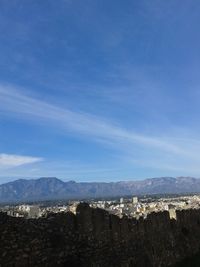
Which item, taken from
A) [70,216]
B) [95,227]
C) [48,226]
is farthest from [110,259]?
[48,226]

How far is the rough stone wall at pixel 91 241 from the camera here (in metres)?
14.9

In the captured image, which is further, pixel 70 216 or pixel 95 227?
pixel 95 227

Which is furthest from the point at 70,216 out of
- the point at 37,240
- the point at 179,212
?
the point at 179,212

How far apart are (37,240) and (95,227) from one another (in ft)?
13.1

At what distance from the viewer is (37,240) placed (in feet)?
51.5

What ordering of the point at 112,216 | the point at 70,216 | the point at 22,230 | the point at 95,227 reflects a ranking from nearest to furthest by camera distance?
the point at 22,230, the point at 70,216, the point at 95,227, the point at 112,216

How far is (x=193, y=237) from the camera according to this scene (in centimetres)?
2992

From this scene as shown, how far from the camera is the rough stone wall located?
588 inches

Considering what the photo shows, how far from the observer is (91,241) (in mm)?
18703

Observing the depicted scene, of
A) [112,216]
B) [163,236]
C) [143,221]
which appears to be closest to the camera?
[112,216]

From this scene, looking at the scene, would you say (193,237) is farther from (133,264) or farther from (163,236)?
(133,264)

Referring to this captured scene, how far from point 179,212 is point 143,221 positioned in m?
6.10

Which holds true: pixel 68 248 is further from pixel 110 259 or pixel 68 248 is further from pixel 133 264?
pixel 133 264

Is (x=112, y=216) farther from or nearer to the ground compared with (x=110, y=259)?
farther from the ground
